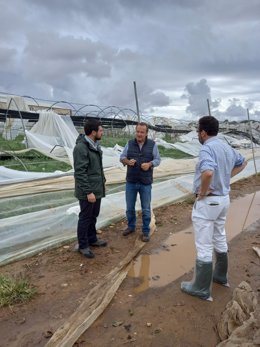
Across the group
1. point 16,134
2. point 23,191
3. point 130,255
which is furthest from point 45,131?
point 130,255

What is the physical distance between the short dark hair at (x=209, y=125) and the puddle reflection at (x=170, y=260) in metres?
1.79

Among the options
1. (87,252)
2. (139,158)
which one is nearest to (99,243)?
(87,252)

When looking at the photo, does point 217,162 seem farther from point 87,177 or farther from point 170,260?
point 170,260

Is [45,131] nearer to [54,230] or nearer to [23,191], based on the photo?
[23,191]

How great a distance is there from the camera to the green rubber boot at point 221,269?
3.85 metres

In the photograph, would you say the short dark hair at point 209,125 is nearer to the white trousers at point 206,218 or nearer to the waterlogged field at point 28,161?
the white trousers at point 206,218

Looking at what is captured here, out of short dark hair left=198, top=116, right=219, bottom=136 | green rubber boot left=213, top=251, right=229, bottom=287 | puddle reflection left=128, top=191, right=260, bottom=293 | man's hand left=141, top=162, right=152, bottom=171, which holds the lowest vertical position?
puddle reflection left=128, top=191, right=260, bottom=293

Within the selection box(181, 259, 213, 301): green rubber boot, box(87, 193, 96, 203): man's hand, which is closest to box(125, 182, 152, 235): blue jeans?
box(87, 193, 96, 203): man's hand

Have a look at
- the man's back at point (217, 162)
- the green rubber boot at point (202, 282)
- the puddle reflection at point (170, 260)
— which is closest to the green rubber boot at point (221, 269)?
the green rubber boot at point (202, 282)

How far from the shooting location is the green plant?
3.62m

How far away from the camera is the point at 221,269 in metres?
3.91

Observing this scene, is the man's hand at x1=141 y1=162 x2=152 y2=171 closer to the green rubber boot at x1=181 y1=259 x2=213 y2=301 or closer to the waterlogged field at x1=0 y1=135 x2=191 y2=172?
the green rubber boot at x1=181 y1=259 x2=213 y2=301

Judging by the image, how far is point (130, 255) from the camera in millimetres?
4797

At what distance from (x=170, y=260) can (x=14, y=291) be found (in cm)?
207
